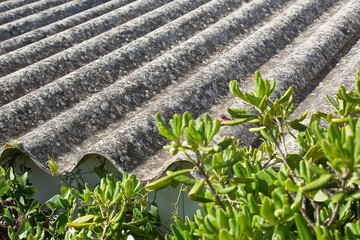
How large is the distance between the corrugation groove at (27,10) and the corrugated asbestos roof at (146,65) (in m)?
0.03

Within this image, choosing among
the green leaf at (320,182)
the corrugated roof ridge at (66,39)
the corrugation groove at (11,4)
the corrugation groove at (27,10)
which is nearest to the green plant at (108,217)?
the green leaf at (320,182)

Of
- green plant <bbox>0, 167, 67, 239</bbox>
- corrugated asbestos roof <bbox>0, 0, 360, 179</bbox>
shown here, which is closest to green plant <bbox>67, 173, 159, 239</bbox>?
green plant <bbox>0, 167, 67, 239</bbox>

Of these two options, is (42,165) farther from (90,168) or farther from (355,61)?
(355,61)

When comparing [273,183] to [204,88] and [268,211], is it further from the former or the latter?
[204,88]

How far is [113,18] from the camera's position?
11.5ft

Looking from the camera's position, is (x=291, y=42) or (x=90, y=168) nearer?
(x=90, y=168)

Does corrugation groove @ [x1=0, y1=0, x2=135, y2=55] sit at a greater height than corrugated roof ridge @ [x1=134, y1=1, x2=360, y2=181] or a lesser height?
greater

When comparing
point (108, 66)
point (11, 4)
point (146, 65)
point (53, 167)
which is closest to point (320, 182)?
point (53, 167)

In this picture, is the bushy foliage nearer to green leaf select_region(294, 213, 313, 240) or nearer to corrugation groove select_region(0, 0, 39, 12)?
green leaf select_region(294, 213, 313, 240)

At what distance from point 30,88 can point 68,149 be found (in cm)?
69

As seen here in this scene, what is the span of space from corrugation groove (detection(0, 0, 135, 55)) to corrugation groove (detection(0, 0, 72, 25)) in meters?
0.47

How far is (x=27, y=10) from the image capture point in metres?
3.96

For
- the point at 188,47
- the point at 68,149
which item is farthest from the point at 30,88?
the point at 188,47

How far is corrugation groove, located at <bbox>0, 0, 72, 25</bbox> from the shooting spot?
377 cm
